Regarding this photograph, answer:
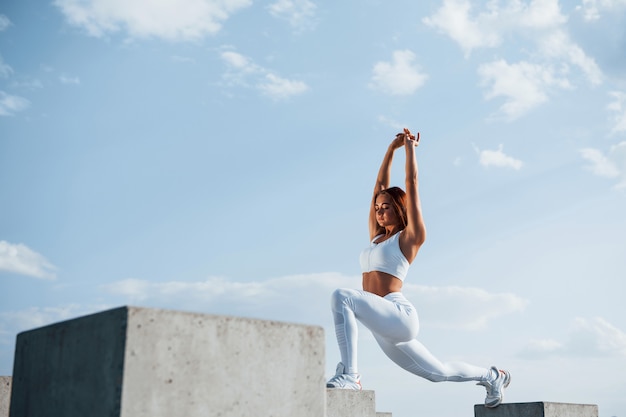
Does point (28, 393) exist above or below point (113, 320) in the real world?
below

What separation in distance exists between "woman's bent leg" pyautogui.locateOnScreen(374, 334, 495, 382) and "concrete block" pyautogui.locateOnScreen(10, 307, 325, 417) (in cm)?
297

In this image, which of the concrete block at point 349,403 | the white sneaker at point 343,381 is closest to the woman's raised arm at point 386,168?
the white sneaker at point 343,381

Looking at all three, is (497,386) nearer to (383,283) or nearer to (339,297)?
(383,283)

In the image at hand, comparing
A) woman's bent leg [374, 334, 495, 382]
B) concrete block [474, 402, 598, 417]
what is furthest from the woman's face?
concrete block [474, 402, 598, 417]

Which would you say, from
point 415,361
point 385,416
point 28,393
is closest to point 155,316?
point 28,393

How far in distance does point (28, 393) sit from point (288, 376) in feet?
4.85

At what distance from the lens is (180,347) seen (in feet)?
11.1

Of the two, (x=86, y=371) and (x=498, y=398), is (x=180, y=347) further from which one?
(x=498, y=398)

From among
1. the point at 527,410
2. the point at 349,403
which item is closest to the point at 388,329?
the point at 349,403

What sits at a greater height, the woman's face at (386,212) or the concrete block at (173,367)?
the woman's face at (386,212)

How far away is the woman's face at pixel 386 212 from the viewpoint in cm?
712

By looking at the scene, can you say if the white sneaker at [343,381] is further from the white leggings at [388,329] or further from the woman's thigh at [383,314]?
the woman's thigh at [383,314]

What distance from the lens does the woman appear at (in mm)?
6359

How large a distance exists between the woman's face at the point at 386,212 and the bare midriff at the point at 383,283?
558 mm
